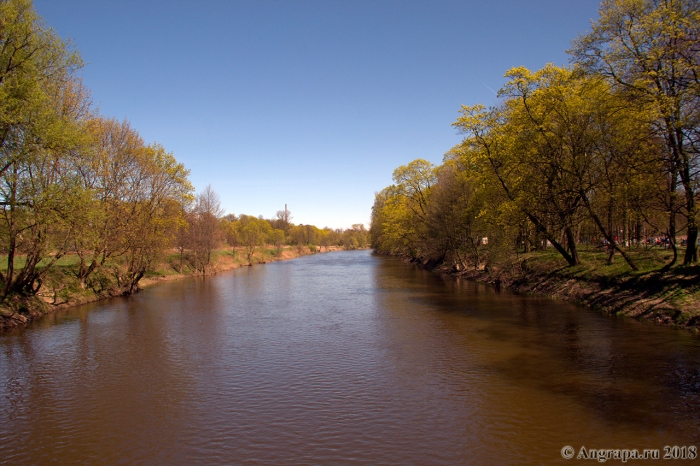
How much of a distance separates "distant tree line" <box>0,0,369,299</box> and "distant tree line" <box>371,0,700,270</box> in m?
22.9

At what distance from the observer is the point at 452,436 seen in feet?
27.9

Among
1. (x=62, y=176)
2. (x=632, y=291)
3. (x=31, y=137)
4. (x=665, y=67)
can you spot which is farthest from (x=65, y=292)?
(x=665, y=67)

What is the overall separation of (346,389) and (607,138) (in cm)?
1827

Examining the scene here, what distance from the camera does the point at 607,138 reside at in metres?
21.1

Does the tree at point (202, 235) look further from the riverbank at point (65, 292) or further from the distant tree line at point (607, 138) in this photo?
the distant tree line at point (607, 138)

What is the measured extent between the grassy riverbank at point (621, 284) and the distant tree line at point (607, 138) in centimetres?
86

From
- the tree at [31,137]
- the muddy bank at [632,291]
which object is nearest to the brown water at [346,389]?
the muddy bank at [632,291]

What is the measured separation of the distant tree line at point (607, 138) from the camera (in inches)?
676

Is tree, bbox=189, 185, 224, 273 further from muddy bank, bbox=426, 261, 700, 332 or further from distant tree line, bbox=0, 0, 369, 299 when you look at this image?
muddy bank, bbox=426, 261, 700, 332

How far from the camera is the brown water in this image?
818 cm

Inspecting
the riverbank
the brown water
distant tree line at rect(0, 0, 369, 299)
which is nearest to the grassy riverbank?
the brown water

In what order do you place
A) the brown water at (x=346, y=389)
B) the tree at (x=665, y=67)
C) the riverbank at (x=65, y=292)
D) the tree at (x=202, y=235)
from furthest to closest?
the tree at (x=202, y=235), the riverbank at (x=65, y=292), the tree at (x=665, y=67), the brown water at (x=346, y=389)

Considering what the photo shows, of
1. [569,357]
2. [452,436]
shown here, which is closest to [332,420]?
[452,436]

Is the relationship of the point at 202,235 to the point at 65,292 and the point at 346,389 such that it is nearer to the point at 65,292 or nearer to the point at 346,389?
the point at 65,292
